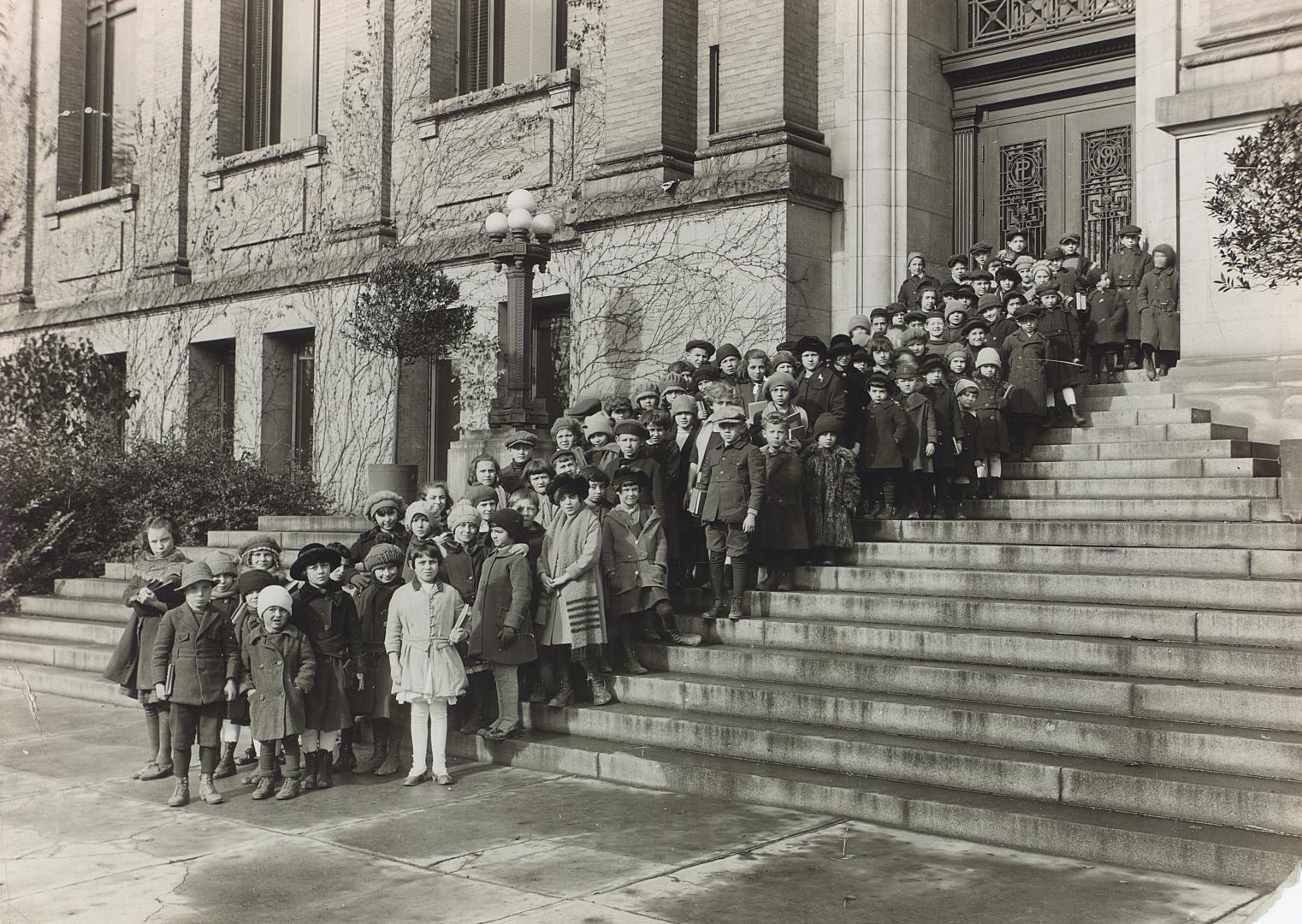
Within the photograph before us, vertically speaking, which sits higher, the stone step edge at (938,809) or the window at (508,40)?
the window at (508,40)

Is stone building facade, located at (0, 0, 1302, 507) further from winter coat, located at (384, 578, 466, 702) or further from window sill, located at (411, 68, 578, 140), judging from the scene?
winter coat, located at (384, 578, 466, 702)

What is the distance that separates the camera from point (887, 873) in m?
6.14

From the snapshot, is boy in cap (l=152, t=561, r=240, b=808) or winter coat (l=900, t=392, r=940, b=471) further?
winter coat (l=900, t=392, r=940, b=471)

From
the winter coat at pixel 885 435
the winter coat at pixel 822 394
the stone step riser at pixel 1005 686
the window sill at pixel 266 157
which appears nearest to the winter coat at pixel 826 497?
the winter coat at pixel 885 435

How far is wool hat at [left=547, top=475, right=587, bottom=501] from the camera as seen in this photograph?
31.5 ft

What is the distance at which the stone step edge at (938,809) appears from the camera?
19.7 feet

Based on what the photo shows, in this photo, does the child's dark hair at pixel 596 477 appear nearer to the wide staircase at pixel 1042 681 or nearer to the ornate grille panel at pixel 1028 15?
the wide staircase at pixel 1042 681

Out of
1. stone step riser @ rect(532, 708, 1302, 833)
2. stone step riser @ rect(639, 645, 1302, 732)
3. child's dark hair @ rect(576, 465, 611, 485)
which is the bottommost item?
stone step riser @ rect(532, 708, 1302, 833)

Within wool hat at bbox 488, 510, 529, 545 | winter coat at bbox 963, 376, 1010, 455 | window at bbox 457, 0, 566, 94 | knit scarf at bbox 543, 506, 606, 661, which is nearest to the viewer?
wool hat at bbox 488, 510, 529, 545

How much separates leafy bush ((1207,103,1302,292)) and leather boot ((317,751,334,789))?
762cm

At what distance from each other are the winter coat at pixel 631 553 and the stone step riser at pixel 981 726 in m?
0.72

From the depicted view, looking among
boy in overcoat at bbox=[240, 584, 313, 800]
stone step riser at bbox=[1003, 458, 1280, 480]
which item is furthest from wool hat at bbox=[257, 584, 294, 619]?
stone step riser at bbox=[1003, 458, 1280, 480]

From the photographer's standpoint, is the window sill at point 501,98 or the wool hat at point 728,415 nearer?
the wool hat at point 728,415

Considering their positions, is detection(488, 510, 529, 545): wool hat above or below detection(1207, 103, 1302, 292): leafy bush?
below
